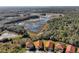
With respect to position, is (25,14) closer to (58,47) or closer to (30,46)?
(30,46)

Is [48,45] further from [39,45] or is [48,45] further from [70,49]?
[70,49]

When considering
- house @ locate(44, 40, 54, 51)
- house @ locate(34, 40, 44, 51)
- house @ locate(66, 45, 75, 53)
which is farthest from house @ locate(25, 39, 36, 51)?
house @ locate(66, 45, 75, 53)

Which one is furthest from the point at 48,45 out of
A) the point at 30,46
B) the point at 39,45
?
the point at 30,46

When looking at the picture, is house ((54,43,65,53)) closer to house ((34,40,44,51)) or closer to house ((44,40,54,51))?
house ((44,40,54,51))

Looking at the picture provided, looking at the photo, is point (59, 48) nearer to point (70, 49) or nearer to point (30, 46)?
point (70, 49)

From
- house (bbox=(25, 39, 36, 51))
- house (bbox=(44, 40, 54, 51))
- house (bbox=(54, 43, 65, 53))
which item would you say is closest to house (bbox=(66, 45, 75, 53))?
house (bbox=(54, 43, 65, 53))

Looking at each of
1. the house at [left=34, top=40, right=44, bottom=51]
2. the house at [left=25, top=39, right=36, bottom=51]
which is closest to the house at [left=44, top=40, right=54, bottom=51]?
the house at [left=34, top=40, right=44, bottom=51]

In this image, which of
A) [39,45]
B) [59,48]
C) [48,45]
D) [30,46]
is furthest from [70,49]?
[30,46]

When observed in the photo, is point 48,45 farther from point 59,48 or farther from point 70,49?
point 70,49

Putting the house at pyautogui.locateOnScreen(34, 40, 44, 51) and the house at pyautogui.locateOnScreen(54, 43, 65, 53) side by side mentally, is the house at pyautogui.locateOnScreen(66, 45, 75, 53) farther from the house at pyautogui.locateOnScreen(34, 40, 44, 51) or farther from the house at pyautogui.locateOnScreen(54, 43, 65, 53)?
the house at pyautogui.locateOnScreen(34, 40, 44, 51)
